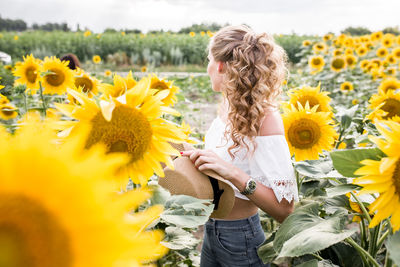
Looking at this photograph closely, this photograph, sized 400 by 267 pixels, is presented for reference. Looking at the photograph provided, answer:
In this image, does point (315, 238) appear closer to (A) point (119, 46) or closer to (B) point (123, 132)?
(B) point (123, 132)

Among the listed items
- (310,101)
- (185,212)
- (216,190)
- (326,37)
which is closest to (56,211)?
(185,212)

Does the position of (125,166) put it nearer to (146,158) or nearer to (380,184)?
(146,158)

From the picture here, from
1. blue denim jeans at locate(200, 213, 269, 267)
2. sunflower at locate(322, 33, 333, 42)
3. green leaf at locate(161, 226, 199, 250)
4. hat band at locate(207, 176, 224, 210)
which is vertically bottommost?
blue denim jeans at locate(200, 213, 269, 267)

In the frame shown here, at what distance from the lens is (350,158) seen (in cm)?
89

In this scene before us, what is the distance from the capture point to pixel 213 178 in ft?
3.69

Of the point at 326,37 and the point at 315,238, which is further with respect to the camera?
the point at 326,37

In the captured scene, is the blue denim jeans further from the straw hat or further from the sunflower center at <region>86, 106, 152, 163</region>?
the sunflower center at <region>86, 106, 152, 163</region>

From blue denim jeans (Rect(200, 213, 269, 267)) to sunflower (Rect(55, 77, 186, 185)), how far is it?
91 centimetres

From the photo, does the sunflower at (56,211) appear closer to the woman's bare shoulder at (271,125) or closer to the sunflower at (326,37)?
the woman's bare shoulder at (271,125)

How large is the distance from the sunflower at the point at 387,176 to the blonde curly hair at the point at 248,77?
719 mm

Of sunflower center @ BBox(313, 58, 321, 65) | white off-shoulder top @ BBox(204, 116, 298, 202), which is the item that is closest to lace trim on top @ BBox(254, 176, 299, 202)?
white off-shoulder top @ BBox(204, 116, 298, 202)

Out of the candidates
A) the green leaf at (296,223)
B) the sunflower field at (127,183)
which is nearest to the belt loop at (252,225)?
the sunflower field at (127,183)

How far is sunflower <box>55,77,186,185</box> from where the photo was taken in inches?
26.2

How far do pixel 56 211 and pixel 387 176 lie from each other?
0.66 meters
